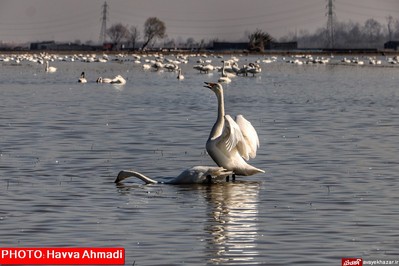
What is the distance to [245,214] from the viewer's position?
16.9 meters

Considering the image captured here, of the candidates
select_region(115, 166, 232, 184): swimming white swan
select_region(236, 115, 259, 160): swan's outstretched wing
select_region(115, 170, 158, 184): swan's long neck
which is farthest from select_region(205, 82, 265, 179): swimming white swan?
select_region(115, 170, 158, 184): swan's long neck

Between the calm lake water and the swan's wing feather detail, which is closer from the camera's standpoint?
the calm lake water

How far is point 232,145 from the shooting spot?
20219 millimetres

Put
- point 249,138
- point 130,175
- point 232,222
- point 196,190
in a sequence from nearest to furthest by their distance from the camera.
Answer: point 232,222 < point 196,190 < point 130,175 < point 249,138

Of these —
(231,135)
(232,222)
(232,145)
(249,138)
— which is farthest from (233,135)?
(232,222)

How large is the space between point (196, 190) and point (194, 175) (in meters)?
0.54

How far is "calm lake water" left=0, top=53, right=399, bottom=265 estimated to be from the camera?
14.3 meters

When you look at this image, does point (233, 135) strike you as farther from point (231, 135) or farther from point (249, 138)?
point (249, 138)

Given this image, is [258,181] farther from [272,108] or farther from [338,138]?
[272,108]

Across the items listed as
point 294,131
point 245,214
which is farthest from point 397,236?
point 294,131

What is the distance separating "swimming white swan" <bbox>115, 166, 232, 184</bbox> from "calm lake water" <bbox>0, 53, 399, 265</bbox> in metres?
0.17

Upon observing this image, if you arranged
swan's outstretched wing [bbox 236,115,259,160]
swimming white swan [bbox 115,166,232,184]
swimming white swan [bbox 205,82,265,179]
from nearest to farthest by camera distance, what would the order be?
swimming white swan [bbox 115,166,232,184], swimming white swan [bbox 205,82,265,179], swan's outstretched wing [bbox 236,115,259,160]

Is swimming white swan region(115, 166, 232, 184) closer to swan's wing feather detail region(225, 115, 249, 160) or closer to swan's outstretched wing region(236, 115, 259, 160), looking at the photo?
swan's wing feather detail region(225, 115, 249, 160)

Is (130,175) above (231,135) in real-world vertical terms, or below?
below
